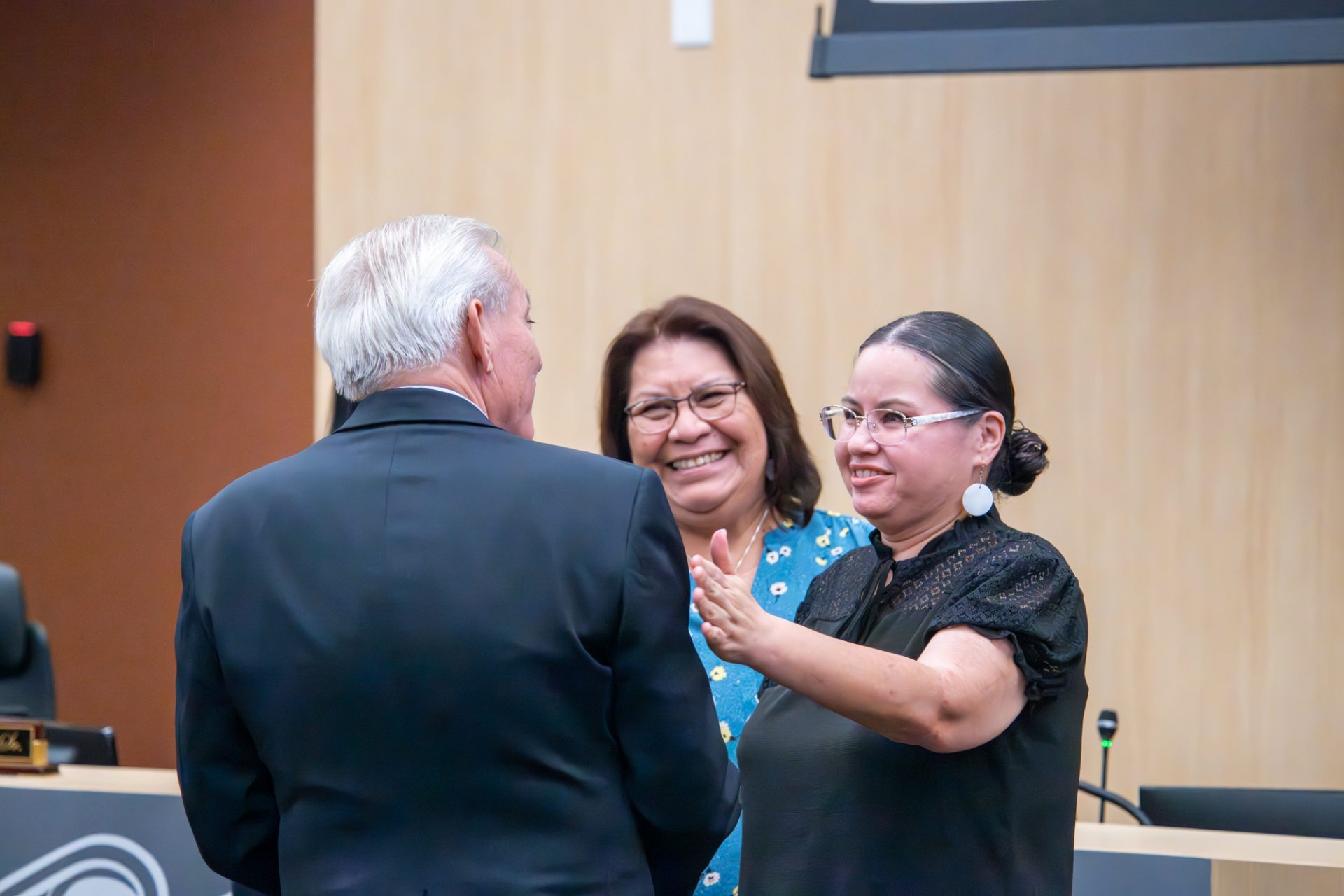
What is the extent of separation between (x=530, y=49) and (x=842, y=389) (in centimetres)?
162

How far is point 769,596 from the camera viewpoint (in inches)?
88.0

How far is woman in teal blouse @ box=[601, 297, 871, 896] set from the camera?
7.66 ft

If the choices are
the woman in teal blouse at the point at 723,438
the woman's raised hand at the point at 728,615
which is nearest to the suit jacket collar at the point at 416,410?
the woman's raised hand at the point at 728,615

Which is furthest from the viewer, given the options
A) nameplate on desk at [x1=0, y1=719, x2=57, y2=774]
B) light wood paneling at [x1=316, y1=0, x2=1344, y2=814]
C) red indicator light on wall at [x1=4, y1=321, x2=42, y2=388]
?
red indicator light on wall at [x1=4, y1=321, x2=42, y2=388]

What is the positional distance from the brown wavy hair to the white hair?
1098mm

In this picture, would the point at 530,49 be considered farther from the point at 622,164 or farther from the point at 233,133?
the point at 233,133

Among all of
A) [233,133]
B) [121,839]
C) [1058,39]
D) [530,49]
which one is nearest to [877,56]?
[1058,39]

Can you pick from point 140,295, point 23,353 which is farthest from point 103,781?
point 23,353

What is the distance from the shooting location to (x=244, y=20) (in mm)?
4664

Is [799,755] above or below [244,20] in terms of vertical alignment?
below

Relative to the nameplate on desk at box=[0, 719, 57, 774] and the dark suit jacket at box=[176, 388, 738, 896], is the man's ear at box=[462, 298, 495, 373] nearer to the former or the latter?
the dark suit jacket at box=[176, 388, 738, 896]

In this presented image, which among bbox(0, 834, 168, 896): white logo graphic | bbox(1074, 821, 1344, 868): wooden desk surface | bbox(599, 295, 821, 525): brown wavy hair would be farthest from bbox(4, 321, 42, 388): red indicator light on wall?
bbox(1074, 821, 1344, 868): wooden desk surface

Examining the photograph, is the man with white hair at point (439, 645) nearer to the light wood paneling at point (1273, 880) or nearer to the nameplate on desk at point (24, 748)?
the light wood paneling at point (1273, 880)

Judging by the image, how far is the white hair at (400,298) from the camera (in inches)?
48.9
